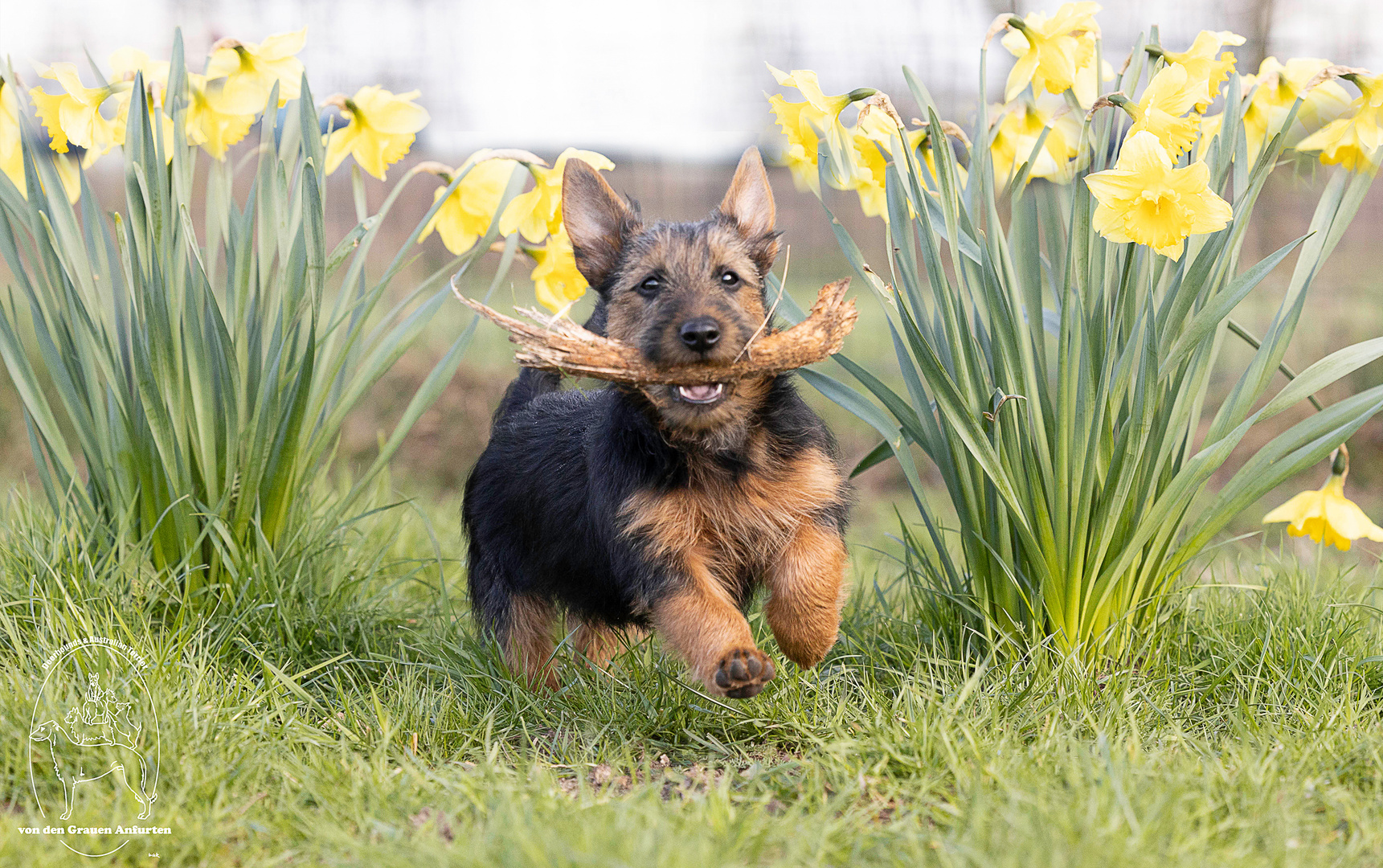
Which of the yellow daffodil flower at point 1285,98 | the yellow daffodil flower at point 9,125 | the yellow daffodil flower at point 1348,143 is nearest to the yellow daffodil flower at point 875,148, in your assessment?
the yellow daffodil flower at point 1285,98

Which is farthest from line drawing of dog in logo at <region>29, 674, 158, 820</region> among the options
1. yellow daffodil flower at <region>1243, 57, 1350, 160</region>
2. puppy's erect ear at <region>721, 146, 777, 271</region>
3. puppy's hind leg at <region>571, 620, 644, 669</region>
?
yellow daffodil flower at <region>1243, 57, 1350, 160</region>

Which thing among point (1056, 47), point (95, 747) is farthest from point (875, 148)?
point (95, 747)

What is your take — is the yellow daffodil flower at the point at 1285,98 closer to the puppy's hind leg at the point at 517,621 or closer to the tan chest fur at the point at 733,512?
the tan chest fur at the point at 733,512

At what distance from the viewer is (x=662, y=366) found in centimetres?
273

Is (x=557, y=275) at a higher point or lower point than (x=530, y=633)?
higher

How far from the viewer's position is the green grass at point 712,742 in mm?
2076

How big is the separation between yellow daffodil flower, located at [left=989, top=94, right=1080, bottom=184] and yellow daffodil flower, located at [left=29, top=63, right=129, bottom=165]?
8.70 feet

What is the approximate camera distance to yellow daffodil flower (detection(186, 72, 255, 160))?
10.7 feet

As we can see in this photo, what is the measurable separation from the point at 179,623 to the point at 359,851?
147 centimetres

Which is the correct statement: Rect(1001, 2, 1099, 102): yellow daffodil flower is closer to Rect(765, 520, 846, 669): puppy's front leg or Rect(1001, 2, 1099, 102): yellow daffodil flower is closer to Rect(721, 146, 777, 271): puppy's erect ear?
Rect(721, 146, 777, 271): puppy's erect ear

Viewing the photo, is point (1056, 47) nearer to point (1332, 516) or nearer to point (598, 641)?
point (1332, 516)

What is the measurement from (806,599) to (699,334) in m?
0.78

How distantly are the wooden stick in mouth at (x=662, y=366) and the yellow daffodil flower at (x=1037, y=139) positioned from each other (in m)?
0.81

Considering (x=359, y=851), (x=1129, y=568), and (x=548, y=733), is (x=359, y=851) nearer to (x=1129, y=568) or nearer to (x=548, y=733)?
(x=548, y=733)
